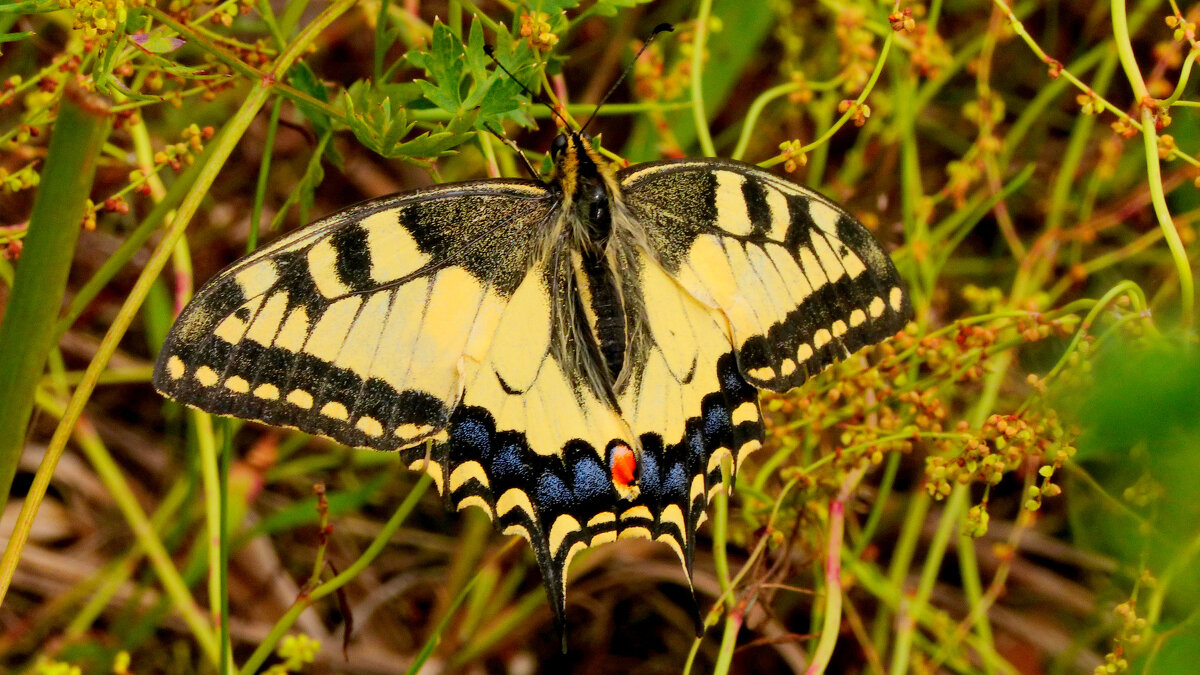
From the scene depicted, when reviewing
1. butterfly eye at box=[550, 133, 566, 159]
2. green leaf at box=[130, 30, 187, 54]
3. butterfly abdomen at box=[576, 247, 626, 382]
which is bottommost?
butterfly abdomen at box=[576, 247, 626, 382]

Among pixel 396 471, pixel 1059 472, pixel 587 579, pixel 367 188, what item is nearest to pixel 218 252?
pixel 367 188

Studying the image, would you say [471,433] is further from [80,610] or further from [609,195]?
[80,610]

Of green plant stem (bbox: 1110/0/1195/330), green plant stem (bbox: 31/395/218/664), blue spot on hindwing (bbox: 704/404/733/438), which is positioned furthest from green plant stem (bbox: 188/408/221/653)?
green plant stem (bbox: 1110/0/1195/330)

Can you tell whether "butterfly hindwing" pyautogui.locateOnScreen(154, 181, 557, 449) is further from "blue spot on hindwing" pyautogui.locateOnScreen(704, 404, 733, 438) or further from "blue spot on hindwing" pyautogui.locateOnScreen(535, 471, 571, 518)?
"blue spot on hindwing" pyautogui.locateOnScreen(704, 404, 733, 438)

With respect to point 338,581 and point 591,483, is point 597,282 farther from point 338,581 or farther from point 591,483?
point 338,581

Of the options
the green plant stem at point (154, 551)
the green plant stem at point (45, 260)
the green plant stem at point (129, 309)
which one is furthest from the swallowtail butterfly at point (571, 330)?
the green plant stem at point (154, 551)

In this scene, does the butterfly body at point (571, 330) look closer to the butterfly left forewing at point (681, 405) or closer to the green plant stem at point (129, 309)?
the butterfly left forewing at point (681, 405)
